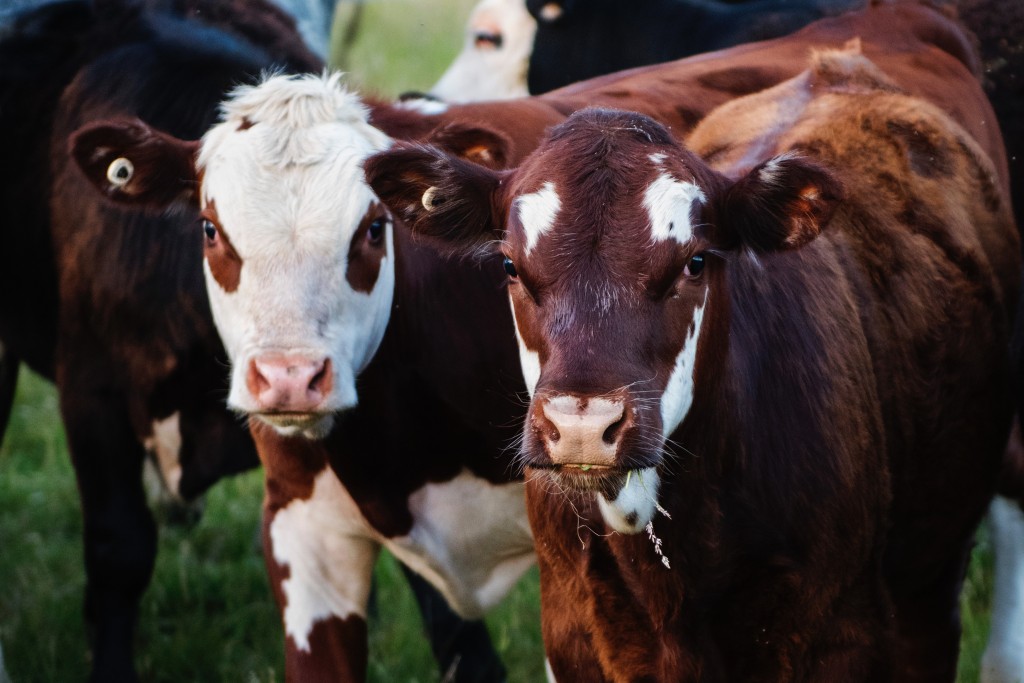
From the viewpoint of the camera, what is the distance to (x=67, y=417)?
512 cm

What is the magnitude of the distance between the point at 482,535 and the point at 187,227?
4.84ft

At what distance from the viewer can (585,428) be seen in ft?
8.90

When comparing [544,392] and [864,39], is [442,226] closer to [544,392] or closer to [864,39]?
[544,392]

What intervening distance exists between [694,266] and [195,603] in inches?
131

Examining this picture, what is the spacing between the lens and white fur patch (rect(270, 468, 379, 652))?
423cm

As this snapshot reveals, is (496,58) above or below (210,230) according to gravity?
below

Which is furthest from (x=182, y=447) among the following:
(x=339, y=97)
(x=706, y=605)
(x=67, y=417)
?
(x=706, y=605)

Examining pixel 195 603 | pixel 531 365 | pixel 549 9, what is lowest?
pixel 195 603

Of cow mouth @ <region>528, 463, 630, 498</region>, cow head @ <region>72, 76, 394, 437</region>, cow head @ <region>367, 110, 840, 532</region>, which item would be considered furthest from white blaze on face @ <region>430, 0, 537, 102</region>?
cow mouth @ <region>528, 463, 630, 498</region>

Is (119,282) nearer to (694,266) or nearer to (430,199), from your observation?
(430,199)

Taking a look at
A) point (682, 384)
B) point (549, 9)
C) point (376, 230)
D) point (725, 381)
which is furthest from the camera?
point (549, 9)

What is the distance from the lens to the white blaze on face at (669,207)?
2965mm

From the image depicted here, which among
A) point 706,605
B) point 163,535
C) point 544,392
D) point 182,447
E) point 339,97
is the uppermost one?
point 544,392

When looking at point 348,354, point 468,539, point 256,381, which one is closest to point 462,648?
point 468,539
